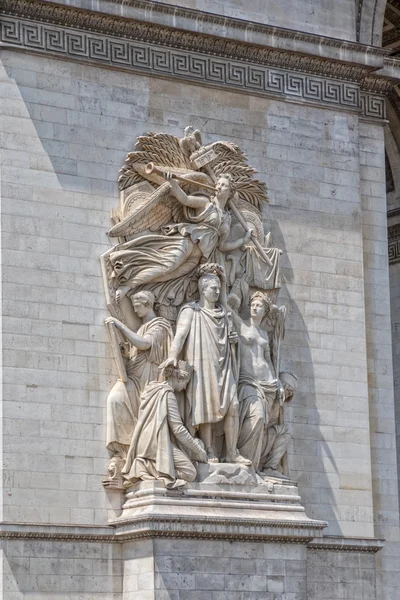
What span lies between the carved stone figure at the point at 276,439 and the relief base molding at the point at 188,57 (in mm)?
4554

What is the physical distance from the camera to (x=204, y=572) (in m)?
22.7

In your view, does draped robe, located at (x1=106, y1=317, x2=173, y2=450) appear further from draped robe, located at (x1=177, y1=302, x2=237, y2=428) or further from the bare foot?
the bare foot

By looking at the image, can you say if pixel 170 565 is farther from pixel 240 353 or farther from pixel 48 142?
pixel 48 142

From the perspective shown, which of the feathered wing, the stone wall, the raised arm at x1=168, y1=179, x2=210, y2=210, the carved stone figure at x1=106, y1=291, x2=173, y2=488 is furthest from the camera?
the feathered wing

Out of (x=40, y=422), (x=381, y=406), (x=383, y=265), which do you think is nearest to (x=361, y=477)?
(x=381, y=406)

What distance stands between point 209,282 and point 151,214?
1.25 m

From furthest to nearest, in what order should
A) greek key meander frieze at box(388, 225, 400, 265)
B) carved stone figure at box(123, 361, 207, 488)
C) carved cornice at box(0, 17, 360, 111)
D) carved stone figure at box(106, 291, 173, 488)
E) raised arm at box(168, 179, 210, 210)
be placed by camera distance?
1. greek key meander frieze at box(388, 225, 400, 265)
2. raised arm at box(168, 179, 210, 210)
3. carved cornice at box(0, 17, 360, 111)
4. carved stone figure at box(106, 291, 173, 488)
5. carved stone figure at box(123, 361, 207, 488)

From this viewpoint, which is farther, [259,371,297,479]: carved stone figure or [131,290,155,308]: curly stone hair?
[259,371,297,479]: carved stone figure

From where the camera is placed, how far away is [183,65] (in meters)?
24.8

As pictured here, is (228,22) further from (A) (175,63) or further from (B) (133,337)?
(B) (133,337)

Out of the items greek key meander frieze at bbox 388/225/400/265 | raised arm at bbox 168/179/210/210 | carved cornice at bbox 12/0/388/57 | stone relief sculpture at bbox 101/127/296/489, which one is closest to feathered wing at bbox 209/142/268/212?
stone relief sculpture at bbox 101/127/296/489

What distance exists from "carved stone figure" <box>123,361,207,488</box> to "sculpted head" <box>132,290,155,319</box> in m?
0.91

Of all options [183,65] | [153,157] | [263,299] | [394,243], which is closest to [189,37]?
[183,65]

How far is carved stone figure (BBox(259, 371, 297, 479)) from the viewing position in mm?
24062
